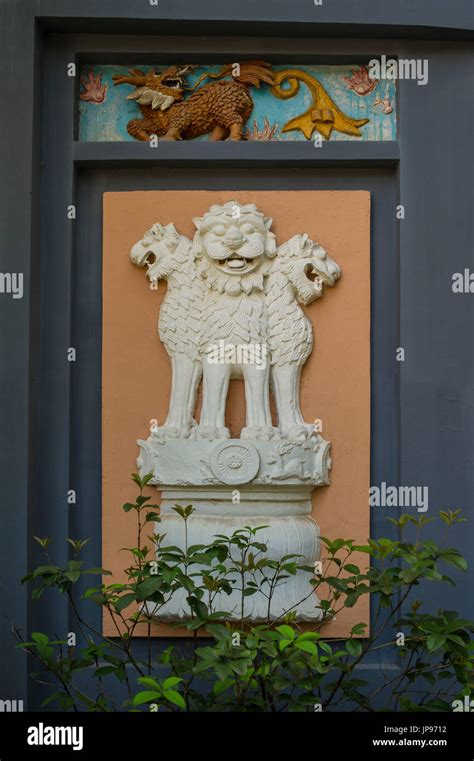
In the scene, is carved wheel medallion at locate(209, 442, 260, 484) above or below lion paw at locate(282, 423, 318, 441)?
below

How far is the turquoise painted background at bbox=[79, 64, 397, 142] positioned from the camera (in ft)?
19.4

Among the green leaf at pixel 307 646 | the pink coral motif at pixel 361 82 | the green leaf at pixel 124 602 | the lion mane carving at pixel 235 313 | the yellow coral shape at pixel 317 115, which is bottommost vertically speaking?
the green leaf at pixel 307 646

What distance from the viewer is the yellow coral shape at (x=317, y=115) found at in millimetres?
5895

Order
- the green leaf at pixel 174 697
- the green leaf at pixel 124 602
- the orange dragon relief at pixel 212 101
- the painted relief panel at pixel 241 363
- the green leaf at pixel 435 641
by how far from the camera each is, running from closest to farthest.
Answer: the green leaf at pixel 174 697 < the green leaf at pixel 435 641 < the green leaf at pixel 124 602 < the painted relief panel at pixel 241 363 < the orange dragon relief at pixel 212 101

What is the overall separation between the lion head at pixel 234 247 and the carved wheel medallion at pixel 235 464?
2.77 feet

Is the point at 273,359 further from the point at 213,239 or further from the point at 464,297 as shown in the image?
the point at 464,297

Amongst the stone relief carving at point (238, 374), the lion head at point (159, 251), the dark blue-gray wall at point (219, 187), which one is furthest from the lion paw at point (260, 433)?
the lion head at point (159, 251)

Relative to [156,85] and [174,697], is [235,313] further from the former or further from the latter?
[174,697]

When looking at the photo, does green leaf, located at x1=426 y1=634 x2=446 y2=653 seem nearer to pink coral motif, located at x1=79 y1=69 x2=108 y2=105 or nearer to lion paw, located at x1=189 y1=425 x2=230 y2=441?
lion paw, located at x1=189 y1=425 x2=230 y2=441

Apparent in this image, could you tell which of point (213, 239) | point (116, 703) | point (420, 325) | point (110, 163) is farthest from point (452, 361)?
point (116, 703)

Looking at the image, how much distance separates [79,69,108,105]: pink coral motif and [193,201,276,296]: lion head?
898 millimetres

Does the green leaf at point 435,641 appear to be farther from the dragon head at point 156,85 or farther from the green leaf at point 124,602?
the dragon head at point 156,85

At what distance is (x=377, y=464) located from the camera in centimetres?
576

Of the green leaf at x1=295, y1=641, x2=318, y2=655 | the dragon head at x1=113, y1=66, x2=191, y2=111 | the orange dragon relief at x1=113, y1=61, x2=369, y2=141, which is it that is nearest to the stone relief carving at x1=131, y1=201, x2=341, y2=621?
the orange dragon relief at x1=113, y1=61, x2=369, y2=141
